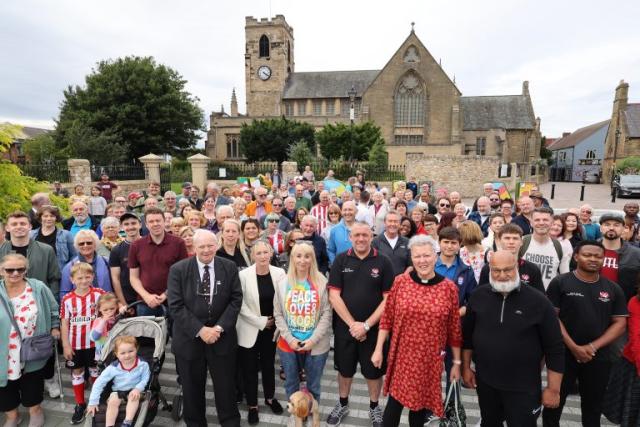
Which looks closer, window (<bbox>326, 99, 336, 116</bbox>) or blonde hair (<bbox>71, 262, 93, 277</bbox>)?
blonde hair (<bbox>71, 262, 93, 277</bbox>)

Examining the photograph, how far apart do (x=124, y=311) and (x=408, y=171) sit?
76.5 feet

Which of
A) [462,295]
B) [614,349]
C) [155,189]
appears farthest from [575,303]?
[155,189]

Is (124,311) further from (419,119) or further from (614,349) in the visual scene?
(419,119)

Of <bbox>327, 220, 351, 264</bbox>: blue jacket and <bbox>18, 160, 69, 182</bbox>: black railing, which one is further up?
<bbox>18, 160, 69, 182</bbox>: black railing

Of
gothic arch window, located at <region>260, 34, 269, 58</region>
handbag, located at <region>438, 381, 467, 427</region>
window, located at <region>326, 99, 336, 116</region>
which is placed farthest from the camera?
gothic arch window, located at <region>260, 34, 269, 58</region>

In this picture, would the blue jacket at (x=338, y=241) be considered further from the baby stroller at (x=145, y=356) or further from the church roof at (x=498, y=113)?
the church roof at (x=498, y=113)

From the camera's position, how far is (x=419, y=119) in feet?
131

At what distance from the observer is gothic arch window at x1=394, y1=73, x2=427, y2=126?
3938 cm

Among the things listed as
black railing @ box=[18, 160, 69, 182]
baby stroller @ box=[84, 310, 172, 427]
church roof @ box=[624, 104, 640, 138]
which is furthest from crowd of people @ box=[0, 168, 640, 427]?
church roof @ box=[624, 104, 640, 138]

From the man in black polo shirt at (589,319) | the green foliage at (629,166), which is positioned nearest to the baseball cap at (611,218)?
the man in black polo shirt at (589,319)

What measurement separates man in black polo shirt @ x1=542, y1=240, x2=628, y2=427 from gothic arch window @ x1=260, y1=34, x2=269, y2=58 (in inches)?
2139

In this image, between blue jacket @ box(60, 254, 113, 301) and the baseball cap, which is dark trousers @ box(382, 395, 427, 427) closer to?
the baseball cap

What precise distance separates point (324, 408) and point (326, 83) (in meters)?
51.4

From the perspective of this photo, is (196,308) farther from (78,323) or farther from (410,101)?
(410,101)
